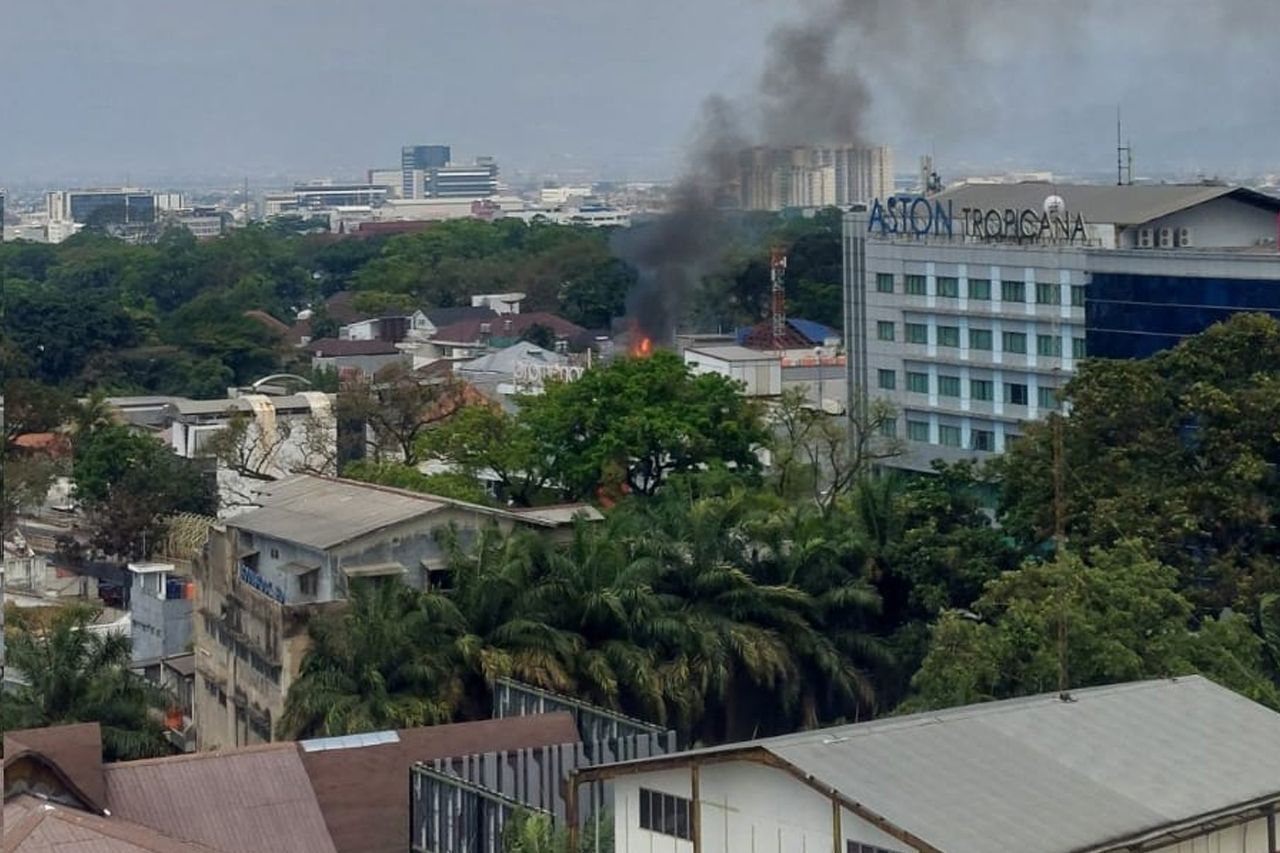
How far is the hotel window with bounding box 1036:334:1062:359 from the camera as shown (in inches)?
1094

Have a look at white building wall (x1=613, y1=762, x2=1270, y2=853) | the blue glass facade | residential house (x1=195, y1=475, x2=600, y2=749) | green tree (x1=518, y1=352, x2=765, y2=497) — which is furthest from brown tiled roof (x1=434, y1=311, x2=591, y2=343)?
white building wall (x1=613, y1=762, x2=1270, y2=853)

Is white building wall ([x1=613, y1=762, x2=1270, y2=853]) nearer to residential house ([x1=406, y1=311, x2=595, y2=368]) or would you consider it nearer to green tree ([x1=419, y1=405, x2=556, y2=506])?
green tree ([x1=419, y1=405, x2=556, y2=506])

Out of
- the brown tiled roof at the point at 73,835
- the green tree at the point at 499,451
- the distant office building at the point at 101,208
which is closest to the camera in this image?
the brown tiled roof at the point at 73,835

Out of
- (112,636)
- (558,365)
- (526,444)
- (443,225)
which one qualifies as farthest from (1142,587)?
(443,225)

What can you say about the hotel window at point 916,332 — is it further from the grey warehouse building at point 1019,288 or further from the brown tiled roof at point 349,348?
the brown tiled roof at point 349,348

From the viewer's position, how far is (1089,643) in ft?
51.5

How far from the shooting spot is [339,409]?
34.5 m

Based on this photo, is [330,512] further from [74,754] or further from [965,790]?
[965,790]

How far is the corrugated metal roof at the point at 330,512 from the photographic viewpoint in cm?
1892

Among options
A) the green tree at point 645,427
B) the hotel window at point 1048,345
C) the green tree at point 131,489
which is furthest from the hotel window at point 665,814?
the green tree at point 131,489

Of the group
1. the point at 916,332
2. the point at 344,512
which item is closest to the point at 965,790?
the point at 344,512

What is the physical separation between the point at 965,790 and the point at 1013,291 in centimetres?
1847

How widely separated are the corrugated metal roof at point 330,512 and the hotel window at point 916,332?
35.5 ft

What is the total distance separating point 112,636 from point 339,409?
1767 centimetres
